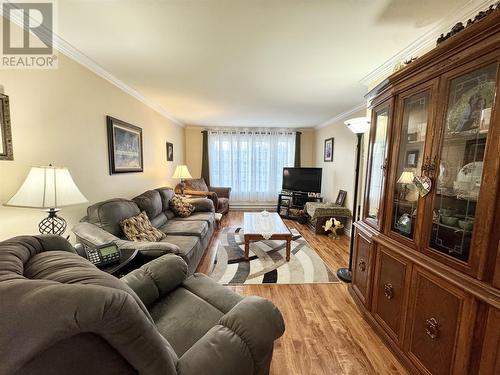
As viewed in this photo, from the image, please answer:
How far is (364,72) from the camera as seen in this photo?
2525mm

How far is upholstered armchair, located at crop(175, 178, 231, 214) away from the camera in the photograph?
4836 mm

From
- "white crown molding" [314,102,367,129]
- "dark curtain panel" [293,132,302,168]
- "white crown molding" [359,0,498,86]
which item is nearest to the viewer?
"white crown molding" [359,0,498,86]

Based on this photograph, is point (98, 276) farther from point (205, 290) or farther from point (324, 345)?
point (324, 345)

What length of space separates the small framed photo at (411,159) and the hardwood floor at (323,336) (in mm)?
1354

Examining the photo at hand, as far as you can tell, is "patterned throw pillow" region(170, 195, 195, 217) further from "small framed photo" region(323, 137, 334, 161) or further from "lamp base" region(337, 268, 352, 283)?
"small framed photo" region(323, 137, 334, 161)

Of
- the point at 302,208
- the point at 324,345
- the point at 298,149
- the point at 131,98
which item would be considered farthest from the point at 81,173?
the point at 298,149

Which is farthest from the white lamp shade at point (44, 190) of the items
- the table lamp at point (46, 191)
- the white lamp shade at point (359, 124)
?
the white lamp shade at point (359, 124)

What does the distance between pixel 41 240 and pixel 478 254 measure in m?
1.95

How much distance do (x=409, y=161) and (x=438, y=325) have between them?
101 cm

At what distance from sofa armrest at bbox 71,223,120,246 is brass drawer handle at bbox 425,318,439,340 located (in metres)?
2.32

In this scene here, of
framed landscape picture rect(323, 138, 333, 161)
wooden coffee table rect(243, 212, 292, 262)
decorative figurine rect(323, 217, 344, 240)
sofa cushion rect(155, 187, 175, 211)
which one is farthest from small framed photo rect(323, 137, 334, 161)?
sofa cushion rect(155, 187, 175, 211)

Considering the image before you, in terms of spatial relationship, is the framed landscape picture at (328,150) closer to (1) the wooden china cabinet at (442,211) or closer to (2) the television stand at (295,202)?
(2) the television stand at (295,202)

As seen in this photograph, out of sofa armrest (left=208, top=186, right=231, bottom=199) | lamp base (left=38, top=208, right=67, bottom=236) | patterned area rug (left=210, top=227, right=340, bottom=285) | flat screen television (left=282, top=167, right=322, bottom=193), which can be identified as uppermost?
flat screen television (left=282, top=167, right=322, bottom=193)

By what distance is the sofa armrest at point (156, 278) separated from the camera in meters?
1.34
